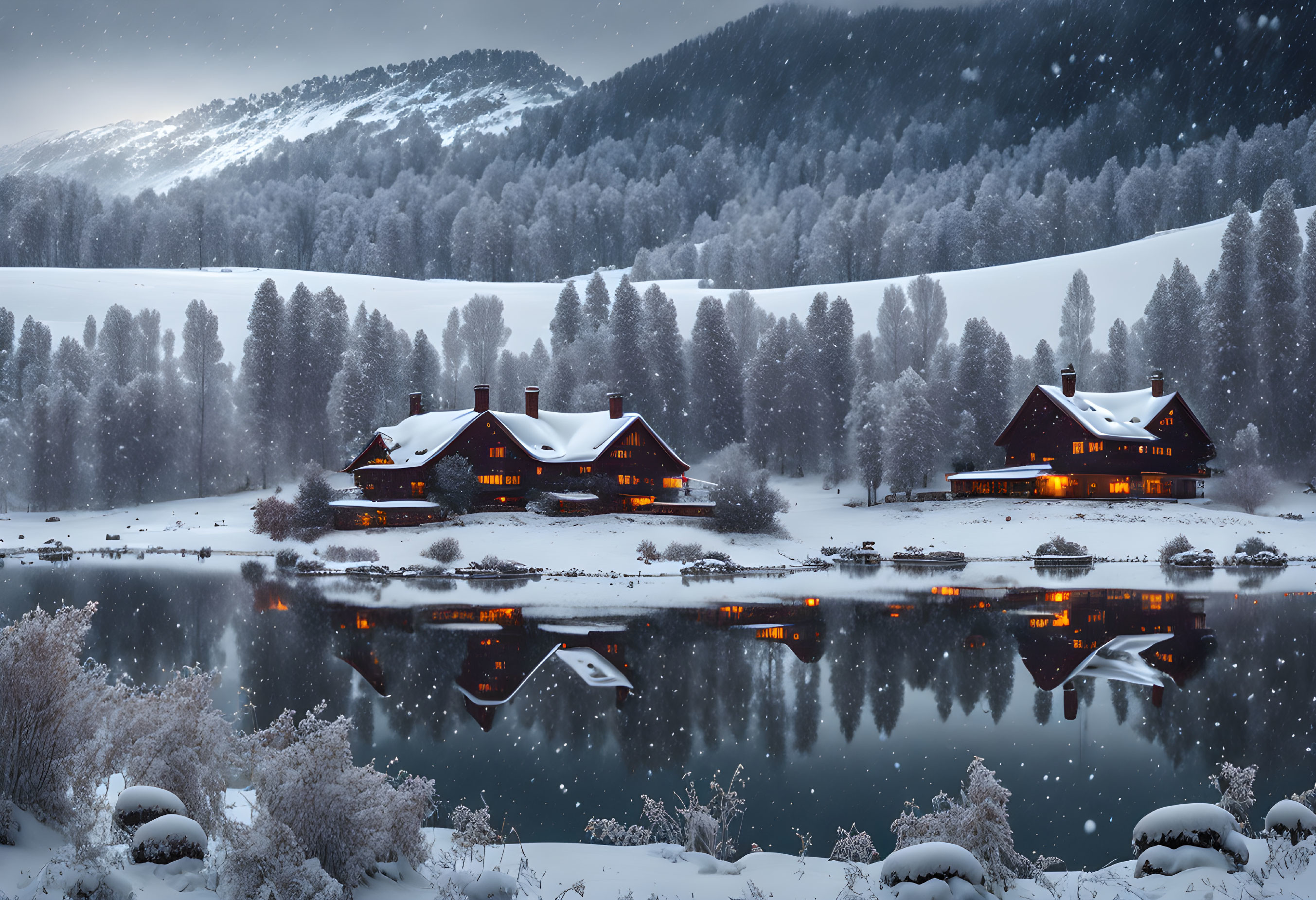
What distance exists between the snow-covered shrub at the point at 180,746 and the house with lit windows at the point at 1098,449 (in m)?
58.0

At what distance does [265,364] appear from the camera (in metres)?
83.5

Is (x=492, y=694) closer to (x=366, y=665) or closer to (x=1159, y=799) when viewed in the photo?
(x=366, y=665)

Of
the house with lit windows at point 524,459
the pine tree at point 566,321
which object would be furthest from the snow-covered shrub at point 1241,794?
the pine tree at point 566,321

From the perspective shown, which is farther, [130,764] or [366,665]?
[366,665]

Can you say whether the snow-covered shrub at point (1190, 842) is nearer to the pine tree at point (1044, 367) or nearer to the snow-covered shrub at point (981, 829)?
the snow-covered shrub at point (981, 829)

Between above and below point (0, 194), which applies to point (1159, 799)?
below

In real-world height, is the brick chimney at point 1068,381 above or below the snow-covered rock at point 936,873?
above

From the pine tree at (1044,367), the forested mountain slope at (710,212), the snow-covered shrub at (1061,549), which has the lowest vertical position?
the snow-covered shrub at (1061,549)

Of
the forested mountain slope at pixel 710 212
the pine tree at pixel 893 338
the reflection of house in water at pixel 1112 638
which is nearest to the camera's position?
the reflection of house in water at pixel 1112 638

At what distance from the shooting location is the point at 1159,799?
1438cm

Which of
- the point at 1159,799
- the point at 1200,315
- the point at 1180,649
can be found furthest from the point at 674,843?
the point at 1200,315

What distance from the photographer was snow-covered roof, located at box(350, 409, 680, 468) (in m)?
62.1

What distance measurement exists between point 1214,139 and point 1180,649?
13251 centimetres

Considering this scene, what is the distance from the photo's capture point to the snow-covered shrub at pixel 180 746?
443 inches
